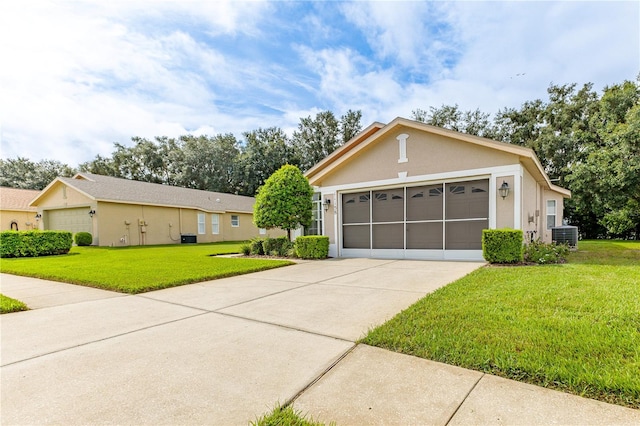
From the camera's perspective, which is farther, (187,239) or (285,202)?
(187,239)

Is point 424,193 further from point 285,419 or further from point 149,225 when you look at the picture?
point 149,225

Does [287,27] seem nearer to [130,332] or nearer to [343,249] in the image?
[343,249]

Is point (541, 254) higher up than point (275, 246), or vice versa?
point (541, 254)

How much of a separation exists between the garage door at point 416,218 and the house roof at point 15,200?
23.3m

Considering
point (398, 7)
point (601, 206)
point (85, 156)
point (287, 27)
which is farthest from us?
point (85, 156)

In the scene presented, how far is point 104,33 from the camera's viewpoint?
6863mm

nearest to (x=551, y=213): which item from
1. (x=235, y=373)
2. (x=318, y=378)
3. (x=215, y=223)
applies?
(x=318, y=378)

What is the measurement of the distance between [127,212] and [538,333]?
20.4m

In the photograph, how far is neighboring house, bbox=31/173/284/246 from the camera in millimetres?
17219

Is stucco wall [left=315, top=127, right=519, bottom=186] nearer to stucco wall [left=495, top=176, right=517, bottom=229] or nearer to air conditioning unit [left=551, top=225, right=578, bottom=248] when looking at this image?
stucco wall [left=495, top=176, right=517, bottom=229]

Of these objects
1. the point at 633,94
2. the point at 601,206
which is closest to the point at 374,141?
the point at 601,206

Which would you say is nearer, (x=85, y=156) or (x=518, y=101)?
(x=518, y=101)

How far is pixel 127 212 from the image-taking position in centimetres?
1828

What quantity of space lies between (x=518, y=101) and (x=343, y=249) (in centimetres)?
2211
